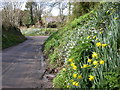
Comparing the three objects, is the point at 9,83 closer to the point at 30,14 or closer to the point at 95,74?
the point at 95,74

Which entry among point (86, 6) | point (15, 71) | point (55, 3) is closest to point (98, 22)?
point (15, 71)

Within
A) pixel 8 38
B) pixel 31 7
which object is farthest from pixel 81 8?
pixel 31 7

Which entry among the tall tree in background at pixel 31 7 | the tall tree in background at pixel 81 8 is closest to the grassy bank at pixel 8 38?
the tall tree in background at pixel 81 8

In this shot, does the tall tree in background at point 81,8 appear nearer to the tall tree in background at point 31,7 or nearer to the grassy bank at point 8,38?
the grassy bank at point 8,38

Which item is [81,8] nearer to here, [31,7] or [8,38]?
[8,38]

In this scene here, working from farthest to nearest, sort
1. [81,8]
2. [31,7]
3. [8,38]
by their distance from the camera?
1. [31,7]
2. [8,38]
3. [81,8]

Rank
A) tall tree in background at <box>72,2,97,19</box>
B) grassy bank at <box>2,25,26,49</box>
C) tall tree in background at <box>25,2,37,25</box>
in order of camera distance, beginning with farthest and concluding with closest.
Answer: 1. tall tree in background at <box>25,2,37,25</box>
2. grassy bank at <box>2,25,26,49</box>
3. tall tree in background at <box>72,2,97,19</box>

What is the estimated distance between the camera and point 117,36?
407cm

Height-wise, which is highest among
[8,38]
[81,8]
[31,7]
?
[31,7]

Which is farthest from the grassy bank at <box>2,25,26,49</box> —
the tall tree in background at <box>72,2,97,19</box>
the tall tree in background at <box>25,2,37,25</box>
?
the tall tree in background at <box>25,2,37,25</box>

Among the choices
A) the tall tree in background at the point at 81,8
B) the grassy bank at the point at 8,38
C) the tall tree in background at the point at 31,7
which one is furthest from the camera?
the tall tree in background at the point at 31,7

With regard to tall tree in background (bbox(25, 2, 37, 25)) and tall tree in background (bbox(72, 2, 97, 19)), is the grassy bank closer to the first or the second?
tall tree in background (bbox(72, 2, 97, 19))

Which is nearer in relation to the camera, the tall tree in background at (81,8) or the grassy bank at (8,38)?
the tall tree in background at (81,8)

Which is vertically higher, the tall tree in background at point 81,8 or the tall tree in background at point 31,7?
the tall tree in background at point 31,7
